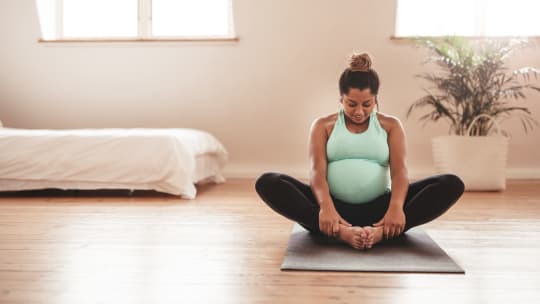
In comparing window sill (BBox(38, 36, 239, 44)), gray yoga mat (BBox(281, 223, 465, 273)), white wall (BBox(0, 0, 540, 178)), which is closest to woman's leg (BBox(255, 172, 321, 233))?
gray yoga mat (BBox(281, 223, 465, 273))

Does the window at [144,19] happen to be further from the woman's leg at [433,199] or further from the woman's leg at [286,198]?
the woman's leg at [433,199]

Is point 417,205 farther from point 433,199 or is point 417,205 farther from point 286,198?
point 286,198

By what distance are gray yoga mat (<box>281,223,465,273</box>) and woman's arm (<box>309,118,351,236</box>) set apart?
3.5 inches

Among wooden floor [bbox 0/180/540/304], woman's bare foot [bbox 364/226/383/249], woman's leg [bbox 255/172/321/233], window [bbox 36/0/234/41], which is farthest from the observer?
window [bbox 36/0/234/41]

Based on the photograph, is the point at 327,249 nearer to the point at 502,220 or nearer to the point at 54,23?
the point at 502,220

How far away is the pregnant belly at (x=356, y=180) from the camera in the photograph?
2.02 meters

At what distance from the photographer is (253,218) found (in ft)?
8.72

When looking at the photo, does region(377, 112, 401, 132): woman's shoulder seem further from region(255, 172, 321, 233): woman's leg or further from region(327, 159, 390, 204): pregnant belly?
region(255, 172, 321, 233): woman's leg

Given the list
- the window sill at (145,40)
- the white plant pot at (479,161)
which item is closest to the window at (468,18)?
the white plant pot at (479,161)

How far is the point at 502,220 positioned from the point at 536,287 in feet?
3.80

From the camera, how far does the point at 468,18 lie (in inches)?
178

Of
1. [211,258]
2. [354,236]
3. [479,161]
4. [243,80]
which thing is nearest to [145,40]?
[243,80]

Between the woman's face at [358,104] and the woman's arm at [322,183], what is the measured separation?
15 centimetres

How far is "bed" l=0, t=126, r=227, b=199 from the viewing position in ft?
11.3
